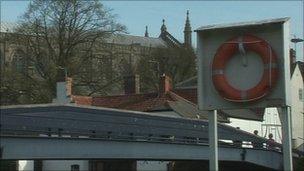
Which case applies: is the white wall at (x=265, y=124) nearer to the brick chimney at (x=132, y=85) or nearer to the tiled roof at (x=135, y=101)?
the tiled roof at (x=135, y=101)

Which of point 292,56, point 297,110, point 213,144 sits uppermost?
point 292,56

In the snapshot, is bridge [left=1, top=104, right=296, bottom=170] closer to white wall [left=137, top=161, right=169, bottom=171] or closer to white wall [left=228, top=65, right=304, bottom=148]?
white wall [left=137, top=161, right=169, bottom=171]

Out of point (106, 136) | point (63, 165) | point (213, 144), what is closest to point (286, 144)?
point (213, 144)

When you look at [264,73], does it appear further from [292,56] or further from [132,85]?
[292,56]

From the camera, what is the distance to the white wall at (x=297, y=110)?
66625 mm

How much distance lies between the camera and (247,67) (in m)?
19.5

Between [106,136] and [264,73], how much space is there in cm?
764

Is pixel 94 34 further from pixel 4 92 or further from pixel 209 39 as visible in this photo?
pixel 209 39

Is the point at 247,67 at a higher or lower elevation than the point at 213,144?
higher

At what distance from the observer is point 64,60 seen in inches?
2477

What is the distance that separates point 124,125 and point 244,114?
105ft

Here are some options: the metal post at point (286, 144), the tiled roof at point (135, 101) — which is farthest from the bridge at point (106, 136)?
the tiled roof at point (135, 101)

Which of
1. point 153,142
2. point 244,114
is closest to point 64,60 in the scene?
point 244,114

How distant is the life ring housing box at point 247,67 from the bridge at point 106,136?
5238 mm
